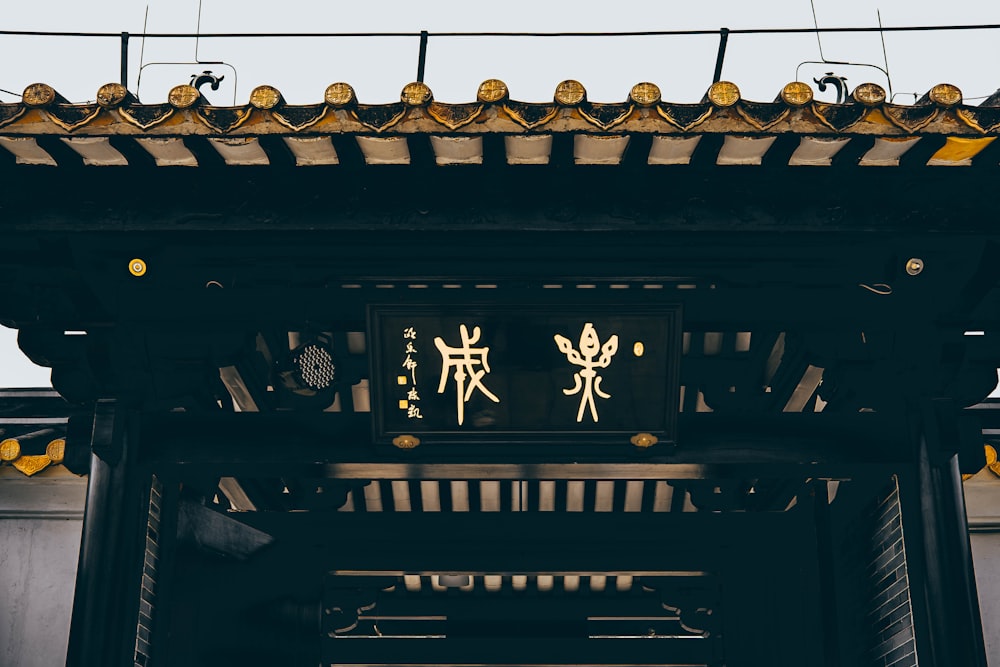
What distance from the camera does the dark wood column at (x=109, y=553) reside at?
5.97 metres

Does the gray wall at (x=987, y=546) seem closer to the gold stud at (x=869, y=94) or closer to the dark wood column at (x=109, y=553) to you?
the gold stud at (x=869, y=94)

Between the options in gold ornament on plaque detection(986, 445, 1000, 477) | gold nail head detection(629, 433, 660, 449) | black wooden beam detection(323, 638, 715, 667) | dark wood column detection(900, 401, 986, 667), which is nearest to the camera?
dark wood column detection(900, 401, 986, 667)

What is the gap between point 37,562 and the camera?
8.34m

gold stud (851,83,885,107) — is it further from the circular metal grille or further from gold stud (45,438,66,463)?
gold stud (45,438,66,463)

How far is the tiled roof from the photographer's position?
18.2ft

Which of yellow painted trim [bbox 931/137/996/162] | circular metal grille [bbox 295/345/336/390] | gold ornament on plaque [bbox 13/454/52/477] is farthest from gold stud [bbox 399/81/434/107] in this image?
gold ornament on plaque [bbox 13/454/52/477]

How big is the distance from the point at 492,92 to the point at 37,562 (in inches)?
215

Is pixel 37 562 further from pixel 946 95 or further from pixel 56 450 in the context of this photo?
pixel 946 95

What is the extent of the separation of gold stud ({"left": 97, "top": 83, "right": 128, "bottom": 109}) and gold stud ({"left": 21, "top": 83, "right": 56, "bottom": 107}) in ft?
0.83

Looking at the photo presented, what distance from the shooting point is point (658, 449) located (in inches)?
252

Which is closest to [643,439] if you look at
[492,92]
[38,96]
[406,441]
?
[406,441]

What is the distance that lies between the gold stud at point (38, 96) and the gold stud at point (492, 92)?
224cm

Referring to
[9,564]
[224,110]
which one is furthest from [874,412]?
[9,564]

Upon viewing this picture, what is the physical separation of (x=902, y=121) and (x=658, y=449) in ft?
7.52
